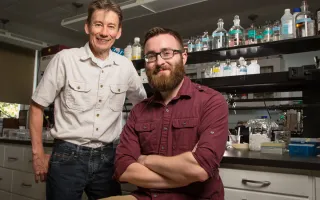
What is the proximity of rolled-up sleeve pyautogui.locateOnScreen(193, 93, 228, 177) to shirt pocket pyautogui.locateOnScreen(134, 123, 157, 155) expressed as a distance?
0.22 metres

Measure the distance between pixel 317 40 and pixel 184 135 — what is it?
1.26 metres

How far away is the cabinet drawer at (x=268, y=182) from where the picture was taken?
1226mm

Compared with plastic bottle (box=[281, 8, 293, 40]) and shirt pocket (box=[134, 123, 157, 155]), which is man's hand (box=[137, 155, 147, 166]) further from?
plastic bottle (box=[281, 8, 293, 40])

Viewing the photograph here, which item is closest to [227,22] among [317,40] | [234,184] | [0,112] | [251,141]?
[317,40]

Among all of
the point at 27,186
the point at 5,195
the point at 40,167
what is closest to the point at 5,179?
the point at 5,195

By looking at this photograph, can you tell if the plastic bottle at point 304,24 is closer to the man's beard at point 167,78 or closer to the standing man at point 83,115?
the man's beard at point 167,78

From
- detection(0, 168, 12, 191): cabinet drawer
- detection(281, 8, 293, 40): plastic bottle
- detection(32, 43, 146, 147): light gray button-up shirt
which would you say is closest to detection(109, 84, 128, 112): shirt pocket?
detection(32, 43, 146, 147): light gray button-up shirt

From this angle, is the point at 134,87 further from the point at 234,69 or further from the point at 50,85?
the point at 234,69

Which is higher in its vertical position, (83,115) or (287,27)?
(287,27)

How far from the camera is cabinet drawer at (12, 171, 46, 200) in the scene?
220 cm

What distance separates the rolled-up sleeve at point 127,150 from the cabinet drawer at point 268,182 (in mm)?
472

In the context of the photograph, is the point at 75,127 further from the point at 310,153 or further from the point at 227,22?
the point at 227,22

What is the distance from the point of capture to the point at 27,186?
2297 mm

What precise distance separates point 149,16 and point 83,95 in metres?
2.88
